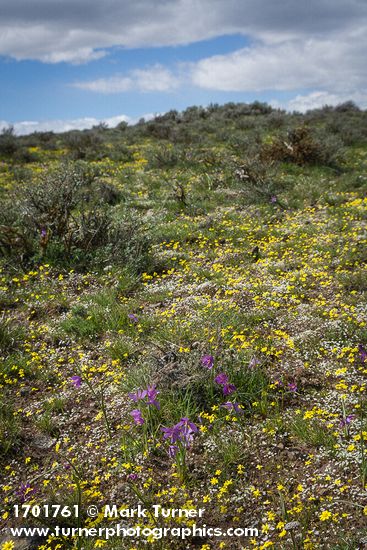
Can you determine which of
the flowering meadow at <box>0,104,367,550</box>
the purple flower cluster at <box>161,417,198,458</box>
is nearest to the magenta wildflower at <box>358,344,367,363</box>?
the flowering meadow at <box>0,104,367,550</box>

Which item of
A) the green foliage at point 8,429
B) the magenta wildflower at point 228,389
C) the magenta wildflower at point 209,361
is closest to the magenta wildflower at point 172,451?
the magenta wildflower at point 228,389

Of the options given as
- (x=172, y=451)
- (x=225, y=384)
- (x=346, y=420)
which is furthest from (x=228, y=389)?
(x=346, y=420)

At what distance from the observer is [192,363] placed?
4.53 meters

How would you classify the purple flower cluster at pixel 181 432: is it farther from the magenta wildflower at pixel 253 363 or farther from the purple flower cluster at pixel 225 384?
the magenta wildflower at pixel 253 363

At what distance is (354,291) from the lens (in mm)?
5848

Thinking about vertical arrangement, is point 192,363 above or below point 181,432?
above

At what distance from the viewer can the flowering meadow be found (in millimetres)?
3377

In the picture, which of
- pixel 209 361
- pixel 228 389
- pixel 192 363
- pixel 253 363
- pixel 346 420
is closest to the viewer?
pixel 346 420

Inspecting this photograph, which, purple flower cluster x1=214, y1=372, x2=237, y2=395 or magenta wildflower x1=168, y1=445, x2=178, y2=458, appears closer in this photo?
magenta wildflower x1=168, y1=445, x2=178, y2=458

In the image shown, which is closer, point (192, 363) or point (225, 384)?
point (225, 384)

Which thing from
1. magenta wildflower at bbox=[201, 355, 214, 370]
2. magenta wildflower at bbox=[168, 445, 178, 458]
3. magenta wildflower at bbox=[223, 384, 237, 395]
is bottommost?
magenta wildflower at bbox=[168, 445, 178, 458]

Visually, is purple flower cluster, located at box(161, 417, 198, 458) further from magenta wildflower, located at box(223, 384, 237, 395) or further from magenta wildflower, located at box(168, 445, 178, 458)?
magenta wildflower, located at box(223, 384, 237, 395)

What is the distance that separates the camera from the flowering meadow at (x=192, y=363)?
338cm

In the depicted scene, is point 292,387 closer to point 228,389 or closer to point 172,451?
point 228,389
